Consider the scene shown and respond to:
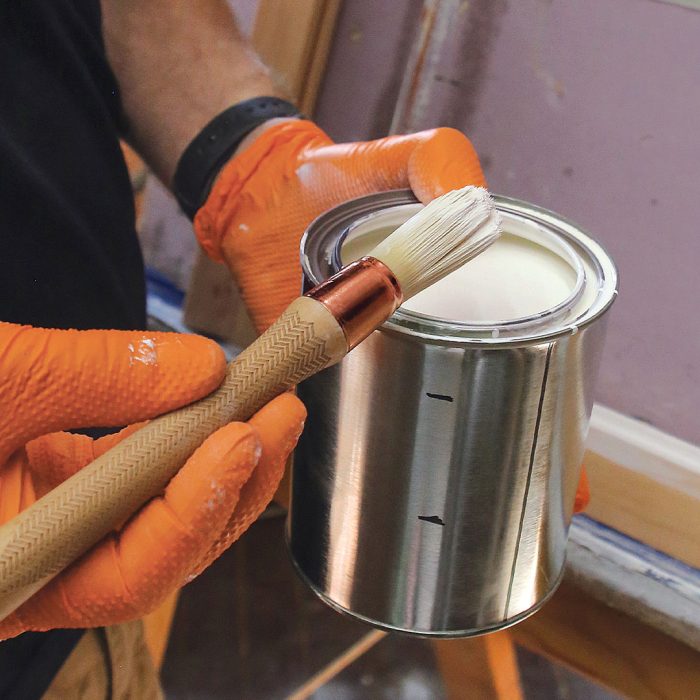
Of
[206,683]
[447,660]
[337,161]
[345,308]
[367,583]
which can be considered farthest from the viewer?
[206,683]

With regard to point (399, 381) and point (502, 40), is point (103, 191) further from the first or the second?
point (502, 40)

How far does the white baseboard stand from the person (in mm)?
457

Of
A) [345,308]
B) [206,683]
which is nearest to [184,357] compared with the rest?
[345,308]

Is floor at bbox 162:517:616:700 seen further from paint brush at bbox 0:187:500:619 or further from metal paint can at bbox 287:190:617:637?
paint brush at bbox 0:187:500:619

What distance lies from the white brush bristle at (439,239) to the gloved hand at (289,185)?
119 mm

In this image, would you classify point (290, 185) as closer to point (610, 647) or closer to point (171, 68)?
point (171, 68)

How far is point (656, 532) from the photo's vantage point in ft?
3.18

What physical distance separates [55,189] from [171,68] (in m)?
0.23

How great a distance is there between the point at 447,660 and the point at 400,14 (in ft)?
2.56

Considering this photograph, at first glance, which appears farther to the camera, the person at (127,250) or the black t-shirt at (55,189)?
the black t-shirt at (55,189)

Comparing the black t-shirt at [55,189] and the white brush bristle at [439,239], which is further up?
the white brush bristle at [439,239]

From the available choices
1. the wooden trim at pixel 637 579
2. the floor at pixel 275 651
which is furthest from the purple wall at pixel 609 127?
the floor at pixel 275 651

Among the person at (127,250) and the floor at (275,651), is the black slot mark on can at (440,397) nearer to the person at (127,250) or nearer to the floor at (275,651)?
the person at (127,250)

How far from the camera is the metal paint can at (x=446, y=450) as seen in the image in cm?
50
